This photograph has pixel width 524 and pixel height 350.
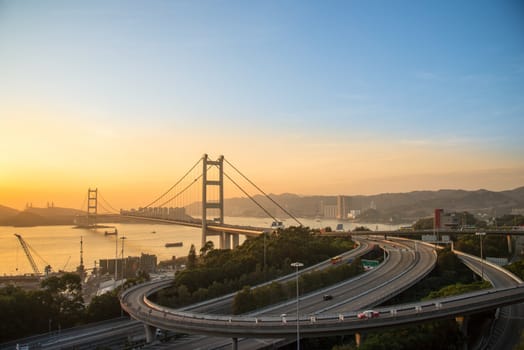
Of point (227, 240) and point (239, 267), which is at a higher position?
point (239, 267)

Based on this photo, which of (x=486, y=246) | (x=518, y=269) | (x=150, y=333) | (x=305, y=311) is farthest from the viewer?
(x=486, y=246)

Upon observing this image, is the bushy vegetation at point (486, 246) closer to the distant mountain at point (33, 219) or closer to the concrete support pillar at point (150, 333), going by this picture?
the concrete support pillar at point (150, 333)

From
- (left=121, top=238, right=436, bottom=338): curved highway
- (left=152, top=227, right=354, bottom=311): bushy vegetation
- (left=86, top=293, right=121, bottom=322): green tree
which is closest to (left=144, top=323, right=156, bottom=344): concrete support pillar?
(left=121, top=238, right=436, bottom=338): curved highway

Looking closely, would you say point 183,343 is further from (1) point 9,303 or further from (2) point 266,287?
(1) point 9,303

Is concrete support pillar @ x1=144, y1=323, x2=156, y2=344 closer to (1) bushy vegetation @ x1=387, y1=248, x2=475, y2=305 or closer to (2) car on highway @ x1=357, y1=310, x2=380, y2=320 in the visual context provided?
(2) car on highway @ x1=357, y1=310, x2=380, y2=320

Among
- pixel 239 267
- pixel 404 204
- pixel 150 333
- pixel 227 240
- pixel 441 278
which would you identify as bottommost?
pixel 150 333

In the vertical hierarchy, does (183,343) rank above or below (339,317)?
below

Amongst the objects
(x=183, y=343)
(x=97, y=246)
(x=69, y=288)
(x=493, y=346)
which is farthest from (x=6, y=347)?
(x=97, y=246)

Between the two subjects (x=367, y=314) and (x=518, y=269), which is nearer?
(x=367, y=314)

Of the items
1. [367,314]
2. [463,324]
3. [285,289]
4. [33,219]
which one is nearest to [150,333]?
[285,289]

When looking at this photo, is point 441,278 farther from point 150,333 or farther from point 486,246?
point 150,333
